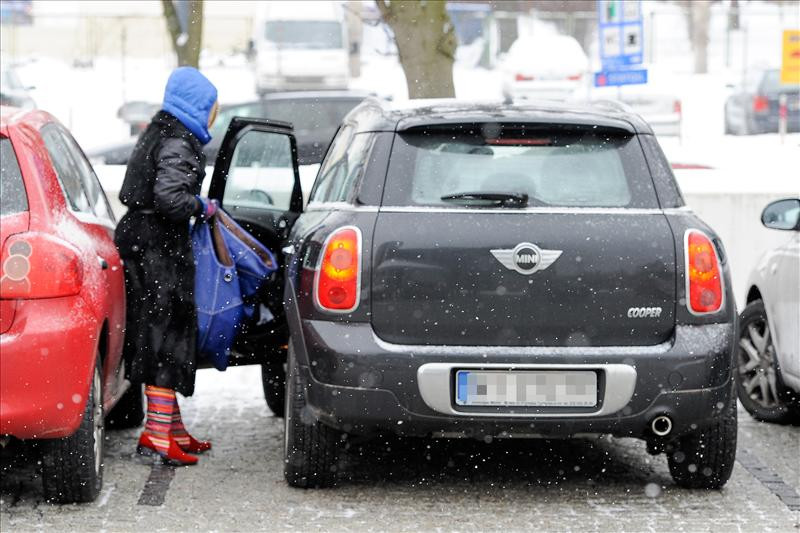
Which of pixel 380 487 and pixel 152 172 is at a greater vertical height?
pixel 152 172

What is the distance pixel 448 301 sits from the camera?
5.73 m

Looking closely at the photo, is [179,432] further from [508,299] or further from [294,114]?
[294,114]

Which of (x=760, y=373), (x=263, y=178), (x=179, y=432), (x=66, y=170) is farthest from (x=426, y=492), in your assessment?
(x=263, y=178)

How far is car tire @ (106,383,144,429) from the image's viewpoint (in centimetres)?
780

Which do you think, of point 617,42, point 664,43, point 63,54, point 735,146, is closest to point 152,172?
point 617,42

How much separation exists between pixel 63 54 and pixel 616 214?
48.1 m

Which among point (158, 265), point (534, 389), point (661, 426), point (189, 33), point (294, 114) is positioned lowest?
point (661, 426)

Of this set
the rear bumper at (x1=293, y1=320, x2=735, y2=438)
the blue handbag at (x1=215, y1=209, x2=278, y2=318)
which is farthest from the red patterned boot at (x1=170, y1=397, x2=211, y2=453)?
the rear bumper at (x1=293, y1=320, x2=735, y2=438)

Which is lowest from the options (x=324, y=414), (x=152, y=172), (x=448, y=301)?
(x=324, y=414)

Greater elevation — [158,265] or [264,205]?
[264,205]

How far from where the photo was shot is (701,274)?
5820mm

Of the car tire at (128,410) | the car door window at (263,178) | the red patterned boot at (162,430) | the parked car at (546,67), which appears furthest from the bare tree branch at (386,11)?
the parked car at (546,67)

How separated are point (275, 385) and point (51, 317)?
8.89 feet

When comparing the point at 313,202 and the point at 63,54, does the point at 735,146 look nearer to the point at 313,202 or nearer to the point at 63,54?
the point at 313,202
